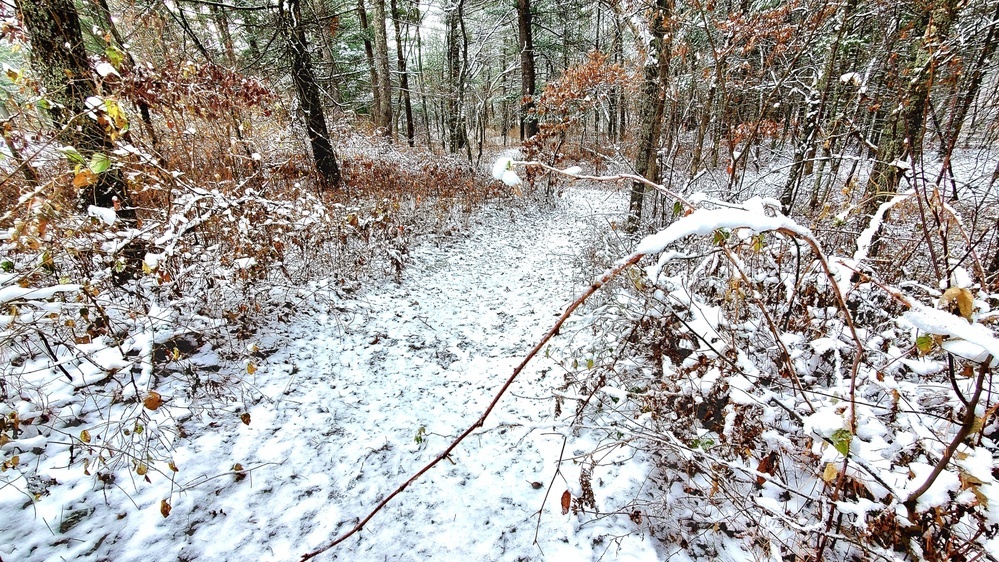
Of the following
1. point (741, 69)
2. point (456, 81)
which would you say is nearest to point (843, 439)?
point (741, 69)

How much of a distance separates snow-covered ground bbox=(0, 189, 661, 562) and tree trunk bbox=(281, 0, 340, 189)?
14.7 feet

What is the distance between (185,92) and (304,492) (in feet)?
14.6

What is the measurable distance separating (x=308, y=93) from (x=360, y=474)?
22.5ft

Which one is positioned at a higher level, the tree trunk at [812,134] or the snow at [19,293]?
the tree trunk at [812,134]

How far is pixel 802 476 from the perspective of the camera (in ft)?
7.27

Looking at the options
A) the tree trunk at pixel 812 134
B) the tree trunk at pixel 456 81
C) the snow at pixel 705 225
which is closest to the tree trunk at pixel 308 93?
the tree trunk at pixel 456 81

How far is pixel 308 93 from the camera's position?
7004 millimetres

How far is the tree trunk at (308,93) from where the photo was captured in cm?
624

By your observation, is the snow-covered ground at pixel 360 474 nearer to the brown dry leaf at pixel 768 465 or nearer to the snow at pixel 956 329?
the brown dry leaf at pixel 768 465

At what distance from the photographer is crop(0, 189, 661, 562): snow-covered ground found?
2.12m

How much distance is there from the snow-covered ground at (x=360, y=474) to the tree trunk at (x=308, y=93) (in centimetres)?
447

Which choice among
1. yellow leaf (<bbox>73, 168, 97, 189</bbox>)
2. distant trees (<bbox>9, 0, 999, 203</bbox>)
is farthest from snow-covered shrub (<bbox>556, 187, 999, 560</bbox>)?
yellow leaf (<bbox>73, 168, 97, 189</bbox>)

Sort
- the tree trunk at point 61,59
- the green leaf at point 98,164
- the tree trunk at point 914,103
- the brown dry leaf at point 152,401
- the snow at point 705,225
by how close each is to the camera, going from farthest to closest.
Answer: the tree trunk at point 61,59, the tree trunk at point 914,103, the brown dry leaf at point 152,401, the green leaf at point 98,164, the snow at point 705,225

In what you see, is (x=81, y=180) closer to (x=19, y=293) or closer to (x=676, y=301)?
(x=19, y=293)
